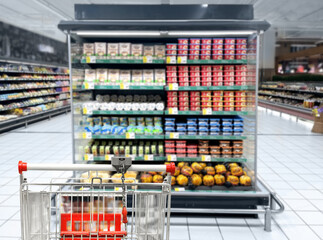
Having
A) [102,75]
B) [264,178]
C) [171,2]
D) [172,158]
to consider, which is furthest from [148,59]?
[171,2]

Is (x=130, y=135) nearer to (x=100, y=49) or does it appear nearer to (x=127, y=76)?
(x=127, y=76)

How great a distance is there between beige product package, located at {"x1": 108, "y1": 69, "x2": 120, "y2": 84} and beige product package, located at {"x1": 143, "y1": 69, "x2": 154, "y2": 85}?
331mm

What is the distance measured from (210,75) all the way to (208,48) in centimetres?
32

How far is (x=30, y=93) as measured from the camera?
11109mm

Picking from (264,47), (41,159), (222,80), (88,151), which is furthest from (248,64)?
(264,47)

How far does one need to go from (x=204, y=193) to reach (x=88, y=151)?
150 centimetres

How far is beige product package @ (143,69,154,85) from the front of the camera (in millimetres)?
3770

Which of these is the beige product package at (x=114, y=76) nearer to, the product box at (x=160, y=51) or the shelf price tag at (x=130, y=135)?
the product box at (x=160, y=51)

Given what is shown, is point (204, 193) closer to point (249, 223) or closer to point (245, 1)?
point (249, 223)

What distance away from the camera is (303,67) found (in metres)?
19.1

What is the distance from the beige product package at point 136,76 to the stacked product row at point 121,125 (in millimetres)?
479

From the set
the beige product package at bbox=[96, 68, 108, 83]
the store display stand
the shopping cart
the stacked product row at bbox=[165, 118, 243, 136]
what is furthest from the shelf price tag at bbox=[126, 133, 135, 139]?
the shopping cart

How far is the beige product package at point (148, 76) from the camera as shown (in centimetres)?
377

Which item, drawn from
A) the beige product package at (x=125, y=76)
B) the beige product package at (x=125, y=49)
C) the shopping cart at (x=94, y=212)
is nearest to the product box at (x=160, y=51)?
the beige product package at (x=125, y=49)
